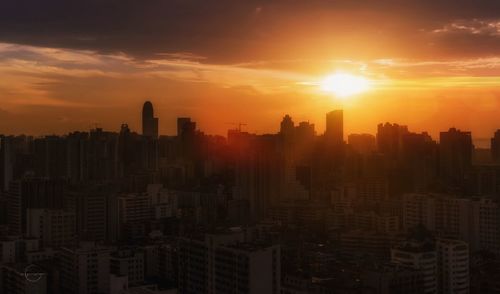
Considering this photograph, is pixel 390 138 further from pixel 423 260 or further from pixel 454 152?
pixel 423 260

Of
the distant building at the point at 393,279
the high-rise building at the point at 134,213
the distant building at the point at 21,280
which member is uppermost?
the high-rise building at the point at 134,213

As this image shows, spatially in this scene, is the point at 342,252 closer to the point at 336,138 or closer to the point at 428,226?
the point at 428,226

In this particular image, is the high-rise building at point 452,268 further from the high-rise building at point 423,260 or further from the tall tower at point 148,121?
the tall tower at point 148,121

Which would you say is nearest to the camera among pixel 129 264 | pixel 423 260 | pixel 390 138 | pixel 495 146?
pixel 423 260

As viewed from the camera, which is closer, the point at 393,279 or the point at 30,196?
the point at 393,279

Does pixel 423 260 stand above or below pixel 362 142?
below

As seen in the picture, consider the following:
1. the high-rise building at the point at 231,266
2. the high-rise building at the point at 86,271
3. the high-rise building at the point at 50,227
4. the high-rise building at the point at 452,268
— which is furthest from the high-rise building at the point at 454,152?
the high-rise building at the point at 231,266

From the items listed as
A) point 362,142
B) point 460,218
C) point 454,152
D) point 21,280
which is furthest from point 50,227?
point 362,142

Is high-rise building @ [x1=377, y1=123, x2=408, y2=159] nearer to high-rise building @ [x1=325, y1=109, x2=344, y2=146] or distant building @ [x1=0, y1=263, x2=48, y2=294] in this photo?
high-rise building @ [x1=325, y1=109, x2=344, y2=146]
